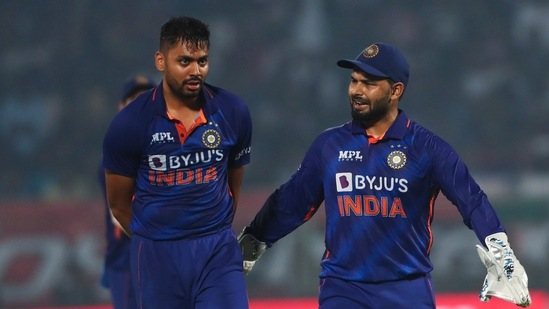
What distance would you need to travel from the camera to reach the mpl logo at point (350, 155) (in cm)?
435

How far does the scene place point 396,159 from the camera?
14.1 feet

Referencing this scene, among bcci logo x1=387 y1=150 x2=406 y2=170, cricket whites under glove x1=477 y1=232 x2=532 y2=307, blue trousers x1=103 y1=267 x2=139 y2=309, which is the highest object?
bcci logo x1=387 y1=150 x2=406 y2=170

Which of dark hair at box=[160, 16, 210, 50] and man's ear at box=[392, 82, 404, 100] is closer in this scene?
dark hair at box=[160, 16, 210, 50]

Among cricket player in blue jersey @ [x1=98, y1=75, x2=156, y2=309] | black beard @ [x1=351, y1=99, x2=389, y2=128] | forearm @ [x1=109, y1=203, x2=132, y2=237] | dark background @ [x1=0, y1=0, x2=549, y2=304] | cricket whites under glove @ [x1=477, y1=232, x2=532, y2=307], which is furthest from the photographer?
dark background @ [x1=0, y1=0, x2=549, y2=304]

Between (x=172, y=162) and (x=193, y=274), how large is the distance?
45 centimetres

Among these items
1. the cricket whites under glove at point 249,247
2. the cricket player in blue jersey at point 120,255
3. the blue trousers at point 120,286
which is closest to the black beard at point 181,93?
the cricket whites under glove at point 249,247

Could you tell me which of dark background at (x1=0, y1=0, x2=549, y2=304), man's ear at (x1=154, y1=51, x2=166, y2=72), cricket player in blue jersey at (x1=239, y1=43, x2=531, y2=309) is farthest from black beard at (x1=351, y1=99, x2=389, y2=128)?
dark background at (x1=0, y1=0, x2=549, y2=304)

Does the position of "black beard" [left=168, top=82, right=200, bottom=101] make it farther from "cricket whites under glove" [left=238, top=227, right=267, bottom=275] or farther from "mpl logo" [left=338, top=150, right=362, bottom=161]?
"cricket whites under glove" [left=238, top=227, right=267, bottom=275]

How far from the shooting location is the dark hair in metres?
4.16

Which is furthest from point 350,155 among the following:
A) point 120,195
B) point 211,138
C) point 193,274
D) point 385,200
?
point 120,195

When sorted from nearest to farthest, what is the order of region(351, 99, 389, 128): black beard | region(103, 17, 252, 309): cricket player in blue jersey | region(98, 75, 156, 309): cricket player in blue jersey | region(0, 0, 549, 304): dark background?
region(103, 17, 252, 309): cricket player in blue jersey, region(351, 99, 389, 128): black beard, region(98, 75, 156, 309): cricket player in blue jersey, region(0, 0, 549, 304): dark background

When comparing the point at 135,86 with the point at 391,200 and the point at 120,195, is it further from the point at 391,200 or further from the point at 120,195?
the point at 391,200

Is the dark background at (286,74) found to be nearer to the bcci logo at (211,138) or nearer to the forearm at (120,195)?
the forearm at (120,195)

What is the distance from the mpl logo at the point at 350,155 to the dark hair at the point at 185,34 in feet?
2.35
